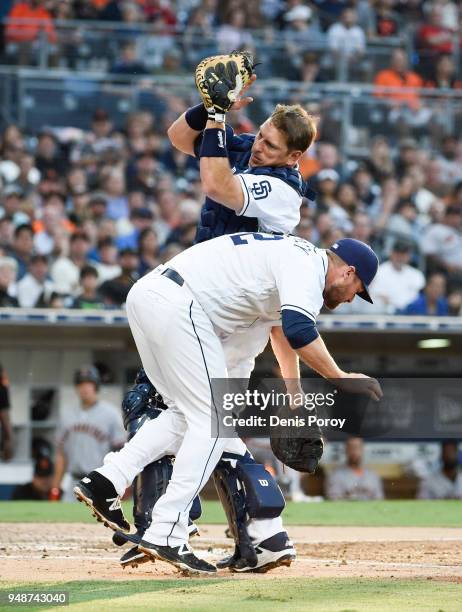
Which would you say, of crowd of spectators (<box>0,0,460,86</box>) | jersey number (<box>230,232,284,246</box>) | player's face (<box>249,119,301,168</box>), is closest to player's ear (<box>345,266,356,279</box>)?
jersey number (<box>230,232,284,246</box>)

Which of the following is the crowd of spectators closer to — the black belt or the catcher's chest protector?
the catcher's chest protector

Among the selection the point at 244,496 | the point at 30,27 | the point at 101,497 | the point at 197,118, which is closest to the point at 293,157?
the point at 197,118

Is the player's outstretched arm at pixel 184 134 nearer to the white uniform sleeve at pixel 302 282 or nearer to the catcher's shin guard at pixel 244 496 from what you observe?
the white uniform sleeve at pixel 302 282

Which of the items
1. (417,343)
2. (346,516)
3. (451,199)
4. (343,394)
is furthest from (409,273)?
(343,394)

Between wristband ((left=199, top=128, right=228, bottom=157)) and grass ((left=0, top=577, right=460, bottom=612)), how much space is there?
1.75m

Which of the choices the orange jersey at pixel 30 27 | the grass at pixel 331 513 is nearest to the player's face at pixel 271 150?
the grass at pixel 331 513

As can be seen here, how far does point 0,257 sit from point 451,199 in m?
5.74

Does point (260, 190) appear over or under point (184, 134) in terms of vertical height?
under

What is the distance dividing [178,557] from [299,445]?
696 mm

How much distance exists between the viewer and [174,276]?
16.6 feet

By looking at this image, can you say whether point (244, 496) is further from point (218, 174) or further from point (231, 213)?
point (218, 174)

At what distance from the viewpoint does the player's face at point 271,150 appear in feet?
17.4

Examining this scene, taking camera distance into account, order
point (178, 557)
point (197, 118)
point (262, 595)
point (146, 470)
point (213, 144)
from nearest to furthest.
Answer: point (262, 595) → point (178, 557) → point (213, 144) → point (146, 470) → point (197, 118)

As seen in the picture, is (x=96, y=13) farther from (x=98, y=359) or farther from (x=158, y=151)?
(x=98, y=359)
